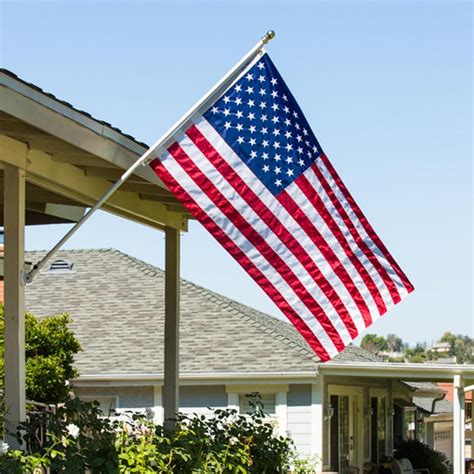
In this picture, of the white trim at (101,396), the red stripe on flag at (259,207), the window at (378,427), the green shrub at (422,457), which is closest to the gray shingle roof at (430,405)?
the green shrub at (422,457)

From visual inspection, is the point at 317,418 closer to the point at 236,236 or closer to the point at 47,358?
the point at 47,358

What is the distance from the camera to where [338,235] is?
816 cm

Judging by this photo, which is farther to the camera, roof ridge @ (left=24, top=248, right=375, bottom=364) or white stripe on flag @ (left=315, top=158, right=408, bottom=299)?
roof ridge @ (left=24, top=248, right=375, bottom=364)

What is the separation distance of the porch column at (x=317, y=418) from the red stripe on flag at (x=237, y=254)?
12.9 meters

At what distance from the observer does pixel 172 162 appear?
7848mm

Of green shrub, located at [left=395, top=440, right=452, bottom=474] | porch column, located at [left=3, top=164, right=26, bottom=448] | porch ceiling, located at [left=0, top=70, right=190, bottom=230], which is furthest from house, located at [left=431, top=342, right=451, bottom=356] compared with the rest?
porch column, located at [left=3, top=164, right=26, bottom=448]

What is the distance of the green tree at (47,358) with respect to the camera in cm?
1853

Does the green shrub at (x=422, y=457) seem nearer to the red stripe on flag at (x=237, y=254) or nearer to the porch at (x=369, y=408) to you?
the porch at (x=369, y=408)

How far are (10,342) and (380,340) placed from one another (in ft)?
616

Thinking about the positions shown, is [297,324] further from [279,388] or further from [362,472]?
[362,472]

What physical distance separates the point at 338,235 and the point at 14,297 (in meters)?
2.38

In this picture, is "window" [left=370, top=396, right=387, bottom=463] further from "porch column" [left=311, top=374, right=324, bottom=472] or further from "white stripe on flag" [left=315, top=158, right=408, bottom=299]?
"white stripe on flag" [left=315, top=158, right=408, bottom=299]

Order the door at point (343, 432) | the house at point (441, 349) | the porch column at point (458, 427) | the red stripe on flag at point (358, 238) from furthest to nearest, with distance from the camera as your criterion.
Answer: the house at point (441, 349), the door at point (343, 432), the porch column at point (458, 427), the red stripe on flag at point (358, 238)

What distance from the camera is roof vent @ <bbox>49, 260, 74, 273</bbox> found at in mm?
25938
